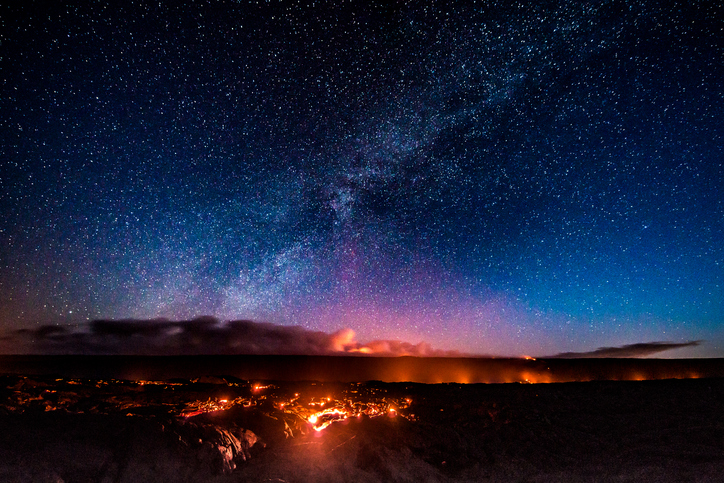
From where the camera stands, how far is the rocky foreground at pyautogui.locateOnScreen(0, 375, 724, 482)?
4.95 metres

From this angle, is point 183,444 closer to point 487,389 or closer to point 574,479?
point 574,479

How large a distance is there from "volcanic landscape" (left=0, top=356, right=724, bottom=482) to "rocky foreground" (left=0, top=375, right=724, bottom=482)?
0.02 metres

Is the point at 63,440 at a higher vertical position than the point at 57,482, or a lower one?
higher

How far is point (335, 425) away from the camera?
628 cm

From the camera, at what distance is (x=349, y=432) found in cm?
614

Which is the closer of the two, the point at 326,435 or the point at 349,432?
the point at 326,435

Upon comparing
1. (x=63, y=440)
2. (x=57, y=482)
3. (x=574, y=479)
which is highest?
(x=63, y=440)

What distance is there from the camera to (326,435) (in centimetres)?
600

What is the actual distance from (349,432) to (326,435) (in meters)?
0.41

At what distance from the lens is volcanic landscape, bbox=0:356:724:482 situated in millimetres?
4973

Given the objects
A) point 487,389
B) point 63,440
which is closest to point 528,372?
point 487,389

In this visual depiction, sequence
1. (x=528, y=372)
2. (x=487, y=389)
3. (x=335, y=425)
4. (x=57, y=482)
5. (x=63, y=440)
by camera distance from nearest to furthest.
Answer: (x=57, y=482) → (x=63, y=440) → (x=335, y=425) → (x=487, y=389) → (x=528, y=372)

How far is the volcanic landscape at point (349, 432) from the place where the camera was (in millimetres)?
4973

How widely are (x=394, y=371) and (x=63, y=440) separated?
37.1 feet
